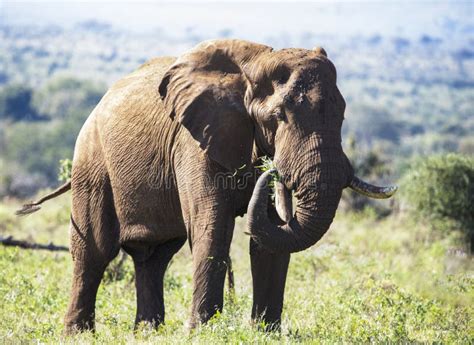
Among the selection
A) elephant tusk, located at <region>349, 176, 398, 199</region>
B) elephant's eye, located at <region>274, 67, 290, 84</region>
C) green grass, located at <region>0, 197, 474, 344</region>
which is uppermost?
elephant's eye, located at <region>274, 67, 290, 84</region>

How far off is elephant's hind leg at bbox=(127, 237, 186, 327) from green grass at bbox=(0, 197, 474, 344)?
0.69 feet

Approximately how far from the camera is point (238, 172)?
8266 millimetres

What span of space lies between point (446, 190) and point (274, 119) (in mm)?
10952

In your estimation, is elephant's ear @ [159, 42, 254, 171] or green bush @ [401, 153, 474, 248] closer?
elephant's ear @ [159, 42, 254, 171]

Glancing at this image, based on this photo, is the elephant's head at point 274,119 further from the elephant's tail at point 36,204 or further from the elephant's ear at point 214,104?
the elephant's tail at point 36,204

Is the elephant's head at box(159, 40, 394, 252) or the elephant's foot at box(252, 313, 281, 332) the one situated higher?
the elephant's head at box(159, 40, 394, 252)

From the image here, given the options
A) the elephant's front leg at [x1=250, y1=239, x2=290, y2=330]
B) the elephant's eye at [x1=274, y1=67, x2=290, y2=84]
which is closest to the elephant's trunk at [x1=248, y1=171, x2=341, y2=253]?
the elephant's eye at [x1=274, y1=67, x2=290, y2=84]

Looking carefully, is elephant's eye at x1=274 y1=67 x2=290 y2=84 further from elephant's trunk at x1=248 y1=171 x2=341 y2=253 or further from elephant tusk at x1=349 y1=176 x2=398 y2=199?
elephant tusk at x1=349 y1=176 x2=398 y2=199

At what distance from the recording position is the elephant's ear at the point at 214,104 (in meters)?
8.27

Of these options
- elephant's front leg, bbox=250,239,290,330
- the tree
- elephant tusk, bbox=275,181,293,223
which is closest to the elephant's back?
elephant's front leg, bbox=250,239,290,330

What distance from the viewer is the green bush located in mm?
17875

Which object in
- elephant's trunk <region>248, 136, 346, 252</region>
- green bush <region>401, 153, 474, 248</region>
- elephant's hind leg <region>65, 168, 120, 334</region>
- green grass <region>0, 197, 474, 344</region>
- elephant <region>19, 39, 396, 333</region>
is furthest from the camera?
green bush <region>401, 153, 474, 248</region>

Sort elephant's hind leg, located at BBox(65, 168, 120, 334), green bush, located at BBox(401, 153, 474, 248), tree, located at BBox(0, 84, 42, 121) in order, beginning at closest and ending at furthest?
elephant's hind leg, located at BBox(65, 168, 120, 334), green bush, located at BBox(401, 153, 474, 248), tree, located at BBox(0, 84, 42, 121)

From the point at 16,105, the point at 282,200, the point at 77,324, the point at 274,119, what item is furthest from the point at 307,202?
the point at 16,105
